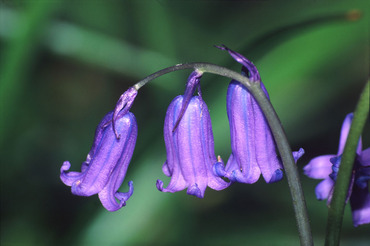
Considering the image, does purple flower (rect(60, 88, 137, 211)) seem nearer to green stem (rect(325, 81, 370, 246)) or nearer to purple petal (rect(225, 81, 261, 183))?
purple petal (rect(225, 81, 261, 183))

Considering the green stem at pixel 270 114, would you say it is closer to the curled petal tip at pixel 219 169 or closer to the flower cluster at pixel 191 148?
the flower cluster at pixel 191 148

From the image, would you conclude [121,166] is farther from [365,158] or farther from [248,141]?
[365,158]

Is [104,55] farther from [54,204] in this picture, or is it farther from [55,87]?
[54,204]

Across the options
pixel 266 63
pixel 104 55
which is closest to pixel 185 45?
pixel 104 55

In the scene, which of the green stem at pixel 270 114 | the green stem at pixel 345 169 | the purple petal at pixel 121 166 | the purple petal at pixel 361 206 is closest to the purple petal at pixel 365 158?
the purple petal at pixel 361 206

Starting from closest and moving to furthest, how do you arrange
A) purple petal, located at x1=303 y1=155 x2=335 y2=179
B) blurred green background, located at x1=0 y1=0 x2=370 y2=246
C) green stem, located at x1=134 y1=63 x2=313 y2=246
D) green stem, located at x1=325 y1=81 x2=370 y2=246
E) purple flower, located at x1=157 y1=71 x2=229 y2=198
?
green stem, located at x1=325 y1=81 x2=370 y2=246
green stem, located at x1=134 y1=63 x2=313 y2=246
purple flower, located at x1=157 y1=71 x2=229 y2=198
purple petal, located at x1=303 y1=155 x2=335 y2=179
blurred green background, located at x1=0 y1=0 x2=370 y2=246

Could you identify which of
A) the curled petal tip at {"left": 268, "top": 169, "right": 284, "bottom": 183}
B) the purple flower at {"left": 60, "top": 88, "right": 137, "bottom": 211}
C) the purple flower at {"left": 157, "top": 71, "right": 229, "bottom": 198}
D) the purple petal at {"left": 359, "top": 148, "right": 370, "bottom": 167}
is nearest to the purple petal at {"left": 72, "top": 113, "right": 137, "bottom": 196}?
the purple flower at {"left": 60, "top": 88, "right": 137, "bottom": 211}

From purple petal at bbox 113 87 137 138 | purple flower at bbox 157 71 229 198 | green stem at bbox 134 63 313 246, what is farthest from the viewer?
purple flower at bbox 157 71 229 198
